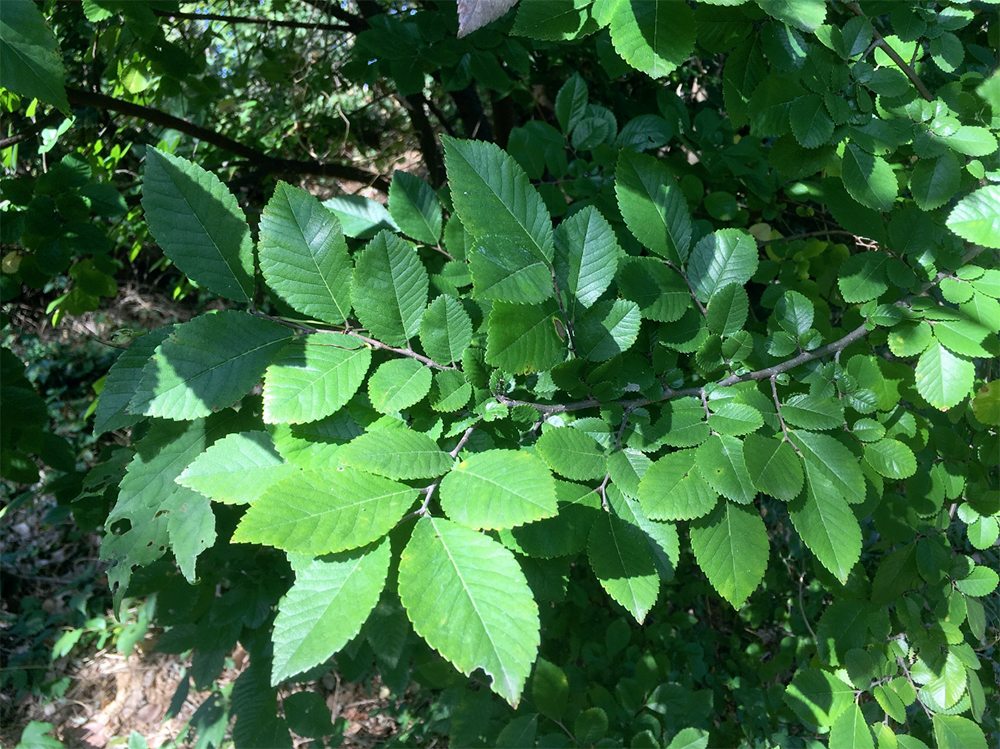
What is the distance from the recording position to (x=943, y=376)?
1.05m

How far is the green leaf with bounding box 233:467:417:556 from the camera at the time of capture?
717mm

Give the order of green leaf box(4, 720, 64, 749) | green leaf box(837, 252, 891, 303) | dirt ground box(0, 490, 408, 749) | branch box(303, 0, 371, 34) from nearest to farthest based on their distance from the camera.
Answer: green leaf box(837, 252, 891, 303) < green leaf box(4, 720, 64, 749) < branch box(303, 0, 371, 34) < dirt ground box(0, 490, 408, 749)

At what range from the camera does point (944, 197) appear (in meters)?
1.05

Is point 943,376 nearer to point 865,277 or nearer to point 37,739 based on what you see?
point 865,277

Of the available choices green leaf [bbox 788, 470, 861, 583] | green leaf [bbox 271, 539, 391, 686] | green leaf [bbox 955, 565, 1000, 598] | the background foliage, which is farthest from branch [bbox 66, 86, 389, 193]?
green leaf [bbox 955, 565, 1000, 598]

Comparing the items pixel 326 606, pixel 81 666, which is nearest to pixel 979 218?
pixel 326 606

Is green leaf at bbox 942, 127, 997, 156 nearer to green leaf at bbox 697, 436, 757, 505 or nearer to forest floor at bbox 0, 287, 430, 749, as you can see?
green leaf at bbox 697, 436, 757, 505

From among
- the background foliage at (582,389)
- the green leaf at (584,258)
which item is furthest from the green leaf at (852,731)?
the green leaf at (584,258)

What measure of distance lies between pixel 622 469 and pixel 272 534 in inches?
19.0

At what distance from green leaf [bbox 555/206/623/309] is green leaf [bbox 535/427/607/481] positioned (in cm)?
19

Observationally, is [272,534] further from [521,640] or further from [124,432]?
[124,432]

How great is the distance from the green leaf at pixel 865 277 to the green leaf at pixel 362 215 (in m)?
0.89

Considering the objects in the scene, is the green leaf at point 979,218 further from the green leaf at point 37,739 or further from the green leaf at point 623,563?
the green leaf at point 37,739

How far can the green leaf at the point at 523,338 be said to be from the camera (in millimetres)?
836
